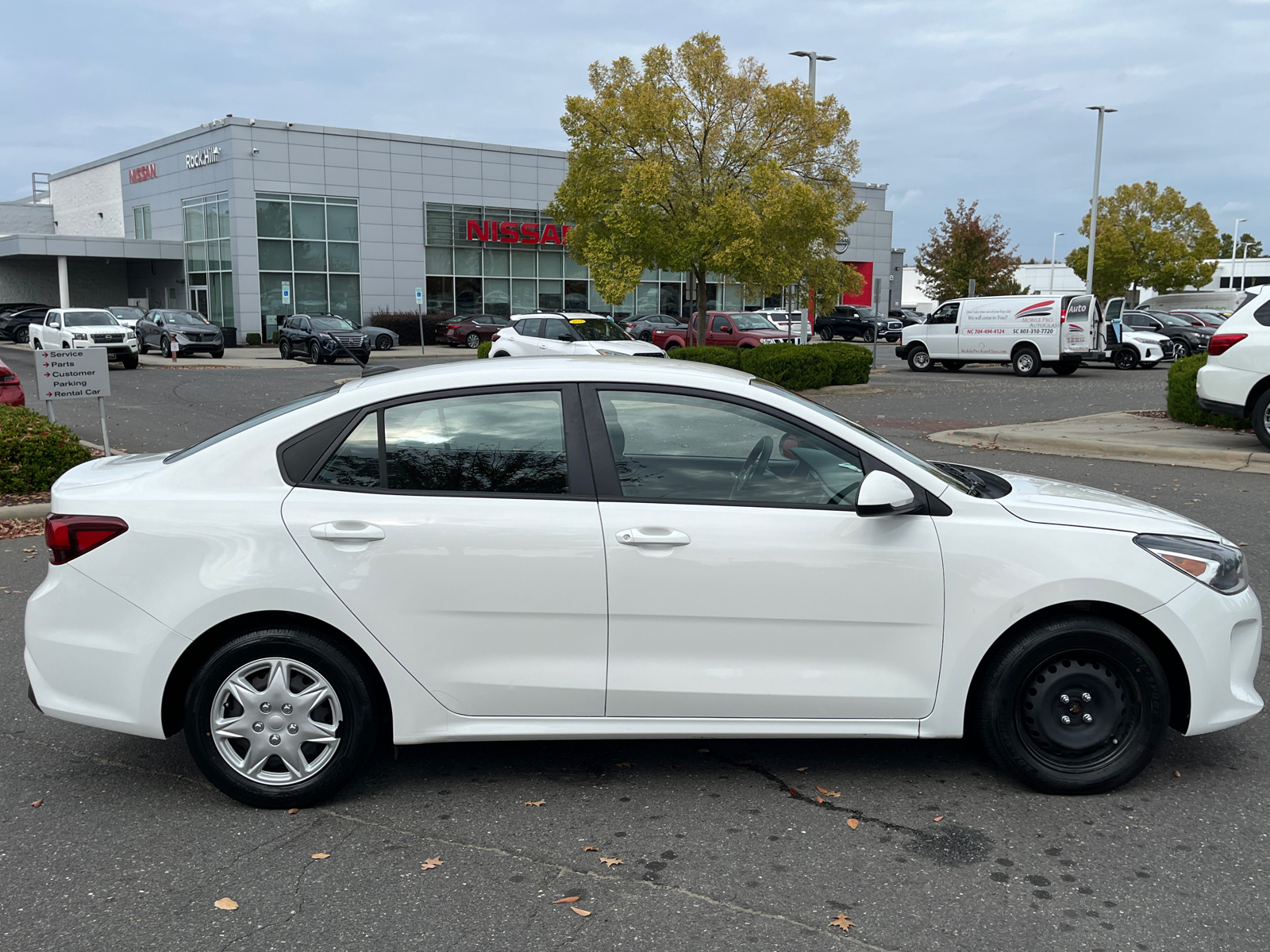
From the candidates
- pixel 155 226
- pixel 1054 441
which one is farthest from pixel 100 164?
pixel 1054 441

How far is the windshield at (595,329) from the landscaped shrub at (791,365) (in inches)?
144

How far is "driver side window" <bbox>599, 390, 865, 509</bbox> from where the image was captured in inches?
154

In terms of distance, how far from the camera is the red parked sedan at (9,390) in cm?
1192

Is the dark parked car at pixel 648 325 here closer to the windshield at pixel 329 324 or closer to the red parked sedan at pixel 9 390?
the windshield at pixel 329 324

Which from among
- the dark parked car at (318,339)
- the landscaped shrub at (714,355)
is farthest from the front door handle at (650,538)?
the dark parked car at (318,339)

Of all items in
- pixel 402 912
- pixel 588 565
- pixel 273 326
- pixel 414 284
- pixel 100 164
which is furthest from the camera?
pixel 100 164

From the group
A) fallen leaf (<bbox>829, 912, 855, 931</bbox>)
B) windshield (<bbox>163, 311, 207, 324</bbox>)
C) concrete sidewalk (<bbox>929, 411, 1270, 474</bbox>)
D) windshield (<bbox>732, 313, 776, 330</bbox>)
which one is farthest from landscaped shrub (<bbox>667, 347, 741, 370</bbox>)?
windshield (<bbox>163, 311, 207, 324</bbox>)

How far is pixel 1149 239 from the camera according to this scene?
55250 mm

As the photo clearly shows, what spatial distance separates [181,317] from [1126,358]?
30003 millimetres

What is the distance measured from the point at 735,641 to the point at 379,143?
46.2 m

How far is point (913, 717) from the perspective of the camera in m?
3.91

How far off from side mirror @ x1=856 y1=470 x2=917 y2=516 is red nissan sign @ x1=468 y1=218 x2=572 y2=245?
152 feet

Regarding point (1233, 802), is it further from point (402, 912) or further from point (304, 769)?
point (304, 769)

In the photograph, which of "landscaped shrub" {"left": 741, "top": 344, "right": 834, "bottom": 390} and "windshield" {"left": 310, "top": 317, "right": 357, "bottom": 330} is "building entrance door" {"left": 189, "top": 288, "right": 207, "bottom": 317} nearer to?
"windshield" {"left": 310, "top": 317, "right": 357, "bottom": 330}
